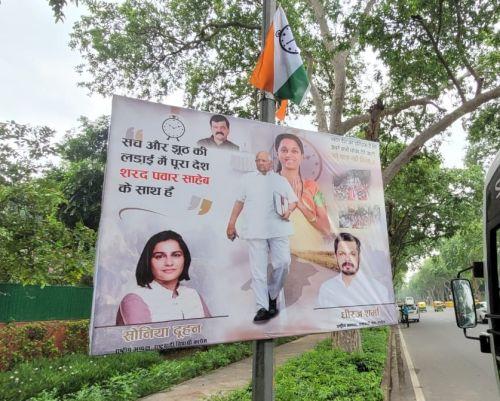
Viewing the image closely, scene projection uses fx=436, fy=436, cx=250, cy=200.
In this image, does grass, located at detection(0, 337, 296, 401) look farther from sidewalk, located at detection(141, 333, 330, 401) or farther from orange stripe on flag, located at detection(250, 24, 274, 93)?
orange stripe on flag, located at detection(250, 24, 274, 93)

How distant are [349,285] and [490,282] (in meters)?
1.36

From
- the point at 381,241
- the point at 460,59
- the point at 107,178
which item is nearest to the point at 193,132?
the point at 107,178

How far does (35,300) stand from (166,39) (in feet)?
24.5

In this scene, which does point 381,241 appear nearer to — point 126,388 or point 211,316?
point 211,316

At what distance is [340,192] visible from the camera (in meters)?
4.43

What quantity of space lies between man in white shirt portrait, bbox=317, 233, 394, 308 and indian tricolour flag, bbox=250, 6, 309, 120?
5.33 ft

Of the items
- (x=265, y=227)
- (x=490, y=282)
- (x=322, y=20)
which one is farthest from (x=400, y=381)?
(x=322, y=20)

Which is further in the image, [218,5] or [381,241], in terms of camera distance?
[218,5]

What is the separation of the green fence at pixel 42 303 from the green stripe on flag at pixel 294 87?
8112mm

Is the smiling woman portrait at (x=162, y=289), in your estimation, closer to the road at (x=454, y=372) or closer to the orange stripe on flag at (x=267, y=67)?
the orange stripe on flag at (x=267, y=67)

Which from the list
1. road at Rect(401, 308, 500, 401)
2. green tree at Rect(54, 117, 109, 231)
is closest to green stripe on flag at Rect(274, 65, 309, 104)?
road at Rect(401, 308, 500, 401)

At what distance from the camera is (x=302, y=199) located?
4.15 m

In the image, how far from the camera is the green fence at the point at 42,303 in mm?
9867

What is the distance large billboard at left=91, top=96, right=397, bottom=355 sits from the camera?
3209mm
